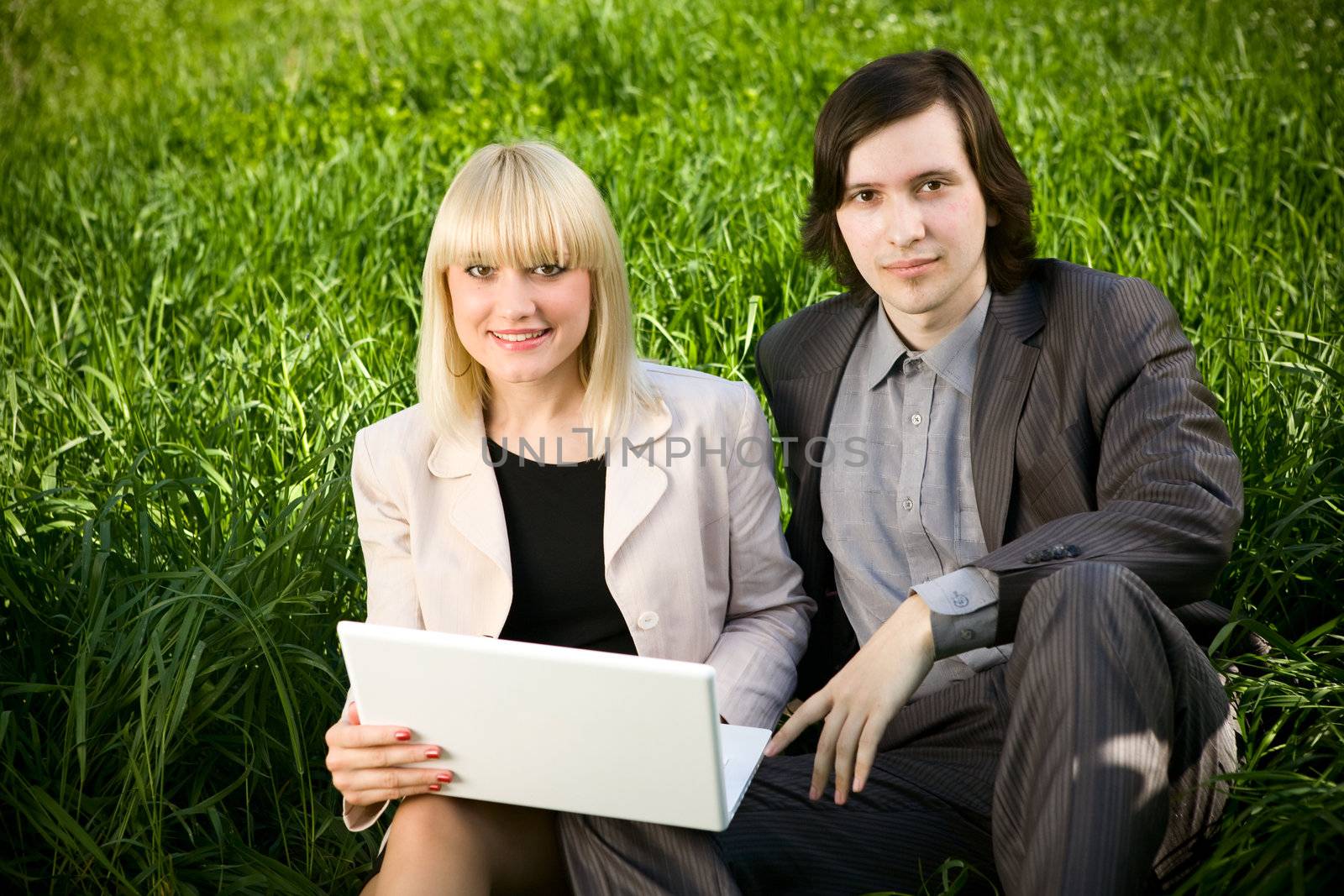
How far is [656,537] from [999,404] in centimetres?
67

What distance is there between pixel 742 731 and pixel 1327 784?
0.85 m

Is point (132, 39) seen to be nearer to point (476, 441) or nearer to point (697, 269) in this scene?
point (697, 269)

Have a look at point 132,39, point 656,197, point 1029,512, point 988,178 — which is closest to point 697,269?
point 656,197

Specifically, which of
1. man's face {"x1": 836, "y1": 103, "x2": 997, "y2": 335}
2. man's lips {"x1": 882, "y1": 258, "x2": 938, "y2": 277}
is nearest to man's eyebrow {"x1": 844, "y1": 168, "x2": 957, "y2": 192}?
man's face {"x1": 836, "y1": 103, "x2": 997, "y2": 335}

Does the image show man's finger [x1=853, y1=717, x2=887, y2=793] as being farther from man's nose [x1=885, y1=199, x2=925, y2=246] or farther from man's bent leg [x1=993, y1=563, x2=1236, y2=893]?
man's nose [x1=885, y1=199, x2=925, y2=246]

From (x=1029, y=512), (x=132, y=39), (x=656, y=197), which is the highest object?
(x=132, y=39)

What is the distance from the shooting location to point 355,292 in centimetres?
445

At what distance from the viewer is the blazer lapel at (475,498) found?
2.36 metres

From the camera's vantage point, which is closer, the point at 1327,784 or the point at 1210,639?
the point at 1327,784

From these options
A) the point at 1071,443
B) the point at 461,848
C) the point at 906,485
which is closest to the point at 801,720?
the point at 461,848

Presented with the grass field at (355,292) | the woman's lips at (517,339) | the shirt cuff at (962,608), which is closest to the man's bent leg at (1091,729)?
the shirt cuff at (962,608)

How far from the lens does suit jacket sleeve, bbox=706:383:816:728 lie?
2.38 m

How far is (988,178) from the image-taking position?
254 centimetres

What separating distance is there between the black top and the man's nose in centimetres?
68
